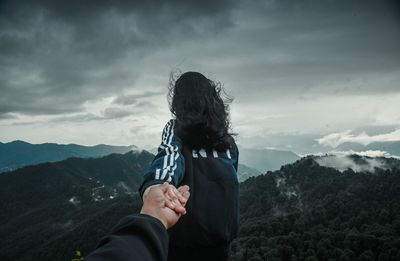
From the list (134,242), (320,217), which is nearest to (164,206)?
(134,242)

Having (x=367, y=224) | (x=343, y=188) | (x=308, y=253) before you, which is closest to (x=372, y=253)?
(x=308, y=253)

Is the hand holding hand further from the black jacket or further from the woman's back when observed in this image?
the woman's back

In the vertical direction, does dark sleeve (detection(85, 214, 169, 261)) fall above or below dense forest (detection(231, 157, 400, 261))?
above

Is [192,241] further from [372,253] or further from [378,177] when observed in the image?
[378,177]

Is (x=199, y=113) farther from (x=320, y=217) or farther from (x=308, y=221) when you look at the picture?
(x=320, y=217)

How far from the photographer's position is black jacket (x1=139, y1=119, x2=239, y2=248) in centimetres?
293

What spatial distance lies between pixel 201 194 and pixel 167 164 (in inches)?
18.7

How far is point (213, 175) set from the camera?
3150 mm

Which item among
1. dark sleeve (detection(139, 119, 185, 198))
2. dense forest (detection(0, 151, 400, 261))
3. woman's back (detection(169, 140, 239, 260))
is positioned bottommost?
dense forest (detection(0, 151, 400, 261))

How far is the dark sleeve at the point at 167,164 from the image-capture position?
2.56 meters

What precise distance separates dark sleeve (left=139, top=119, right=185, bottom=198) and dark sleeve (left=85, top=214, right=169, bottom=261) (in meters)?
1.14

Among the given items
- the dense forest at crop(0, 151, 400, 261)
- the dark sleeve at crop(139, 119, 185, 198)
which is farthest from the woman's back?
the dense forest at crop(0, 151, 400, 261)

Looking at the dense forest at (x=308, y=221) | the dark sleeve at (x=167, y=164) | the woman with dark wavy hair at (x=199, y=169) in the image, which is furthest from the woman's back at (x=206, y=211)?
the dense forest at (x=308, y=221)

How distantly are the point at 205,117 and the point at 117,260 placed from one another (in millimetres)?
2345
